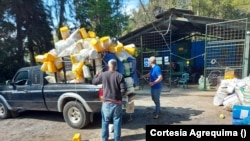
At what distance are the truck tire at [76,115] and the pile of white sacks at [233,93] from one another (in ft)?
14.4

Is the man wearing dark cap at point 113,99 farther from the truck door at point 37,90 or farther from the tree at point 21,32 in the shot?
the tree at point 21,32

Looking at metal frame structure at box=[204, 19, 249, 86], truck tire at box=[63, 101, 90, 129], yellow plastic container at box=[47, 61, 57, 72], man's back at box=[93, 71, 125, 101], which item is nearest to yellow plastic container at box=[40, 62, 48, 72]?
yellow plastic container at box=[47, 61, 57, 72]

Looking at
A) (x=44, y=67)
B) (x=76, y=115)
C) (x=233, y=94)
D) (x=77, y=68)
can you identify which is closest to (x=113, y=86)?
(x=77, y=68)

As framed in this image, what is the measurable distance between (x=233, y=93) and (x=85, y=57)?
5.01m

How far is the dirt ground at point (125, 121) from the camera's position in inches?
234

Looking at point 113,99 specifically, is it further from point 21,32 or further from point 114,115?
point 21,32

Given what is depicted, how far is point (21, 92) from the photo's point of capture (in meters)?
7.39

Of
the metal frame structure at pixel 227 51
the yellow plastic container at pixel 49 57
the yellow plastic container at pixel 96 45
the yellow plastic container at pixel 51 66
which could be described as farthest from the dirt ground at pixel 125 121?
the metal frame structure at pixel 227 51

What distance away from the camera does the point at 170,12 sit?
12.9 metres

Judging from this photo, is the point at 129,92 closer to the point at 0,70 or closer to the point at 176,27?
the point at 176,27

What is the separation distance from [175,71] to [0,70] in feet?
37.6

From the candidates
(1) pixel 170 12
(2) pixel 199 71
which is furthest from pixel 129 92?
(2) pixel 199 71

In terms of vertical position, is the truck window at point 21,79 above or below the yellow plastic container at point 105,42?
below

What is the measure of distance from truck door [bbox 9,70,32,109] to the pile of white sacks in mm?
6069
